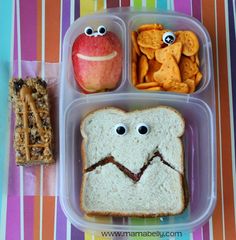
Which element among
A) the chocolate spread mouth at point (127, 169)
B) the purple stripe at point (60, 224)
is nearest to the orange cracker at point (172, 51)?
the chocolate spread mouth at point (127, 169)

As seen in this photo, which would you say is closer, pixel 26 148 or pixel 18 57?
pixel 26 148

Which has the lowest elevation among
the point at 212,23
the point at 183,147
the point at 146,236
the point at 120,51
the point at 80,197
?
the point at 146,236

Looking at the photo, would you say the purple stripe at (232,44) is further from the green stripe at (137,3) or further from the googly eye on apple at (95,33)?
the googly eye on apple at (95,33)

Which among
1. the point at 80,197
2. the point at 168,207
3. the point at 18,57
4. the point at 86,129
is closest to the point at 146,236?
the point at 168,207

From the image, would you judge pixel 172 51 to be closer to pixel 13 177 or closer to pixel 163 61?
pixel 163 61

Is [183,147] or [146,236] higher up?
[183,147]

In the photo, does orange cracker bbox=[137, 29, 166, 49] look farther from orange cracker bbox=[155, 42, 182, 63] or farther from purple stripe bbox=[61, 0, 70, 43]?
purple stripe bbox=[61, 0, 70, 43]

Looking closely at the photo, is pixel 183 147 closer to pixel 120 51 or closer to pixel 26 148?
pixel 120 51

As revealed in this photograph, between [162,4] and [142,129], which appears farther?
[162,4]

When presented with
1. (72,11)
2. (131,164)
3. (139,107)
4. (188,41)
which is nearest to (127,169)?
(131,164)
